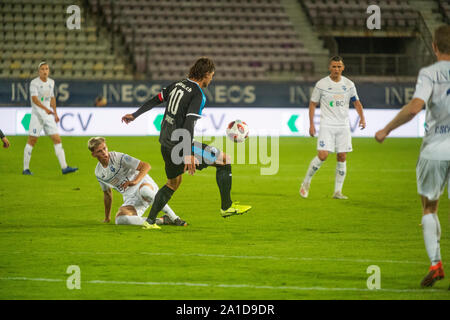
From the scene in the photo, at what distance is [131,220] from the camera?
9.54 meters

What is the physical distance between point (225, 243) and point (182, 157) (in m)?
1.07

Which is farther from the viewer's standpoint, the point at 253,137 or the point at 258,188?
the point at 253,137

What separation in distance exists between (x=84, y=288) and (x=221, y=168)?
3382 millimetres

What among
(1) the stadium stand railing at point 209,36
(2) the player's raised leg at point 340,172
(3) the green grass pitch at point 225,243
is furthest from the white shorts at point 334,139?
(1) the stadium stand railing at point 209,36

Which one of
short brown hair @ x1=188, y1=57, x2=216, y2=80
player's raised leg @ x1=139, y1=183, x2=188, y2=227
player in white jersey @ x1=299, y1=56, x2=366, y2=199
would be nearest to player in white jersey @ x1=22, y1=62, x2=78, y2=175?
player in white jersey @ x1=299, y1=56, x2=366, y2=199

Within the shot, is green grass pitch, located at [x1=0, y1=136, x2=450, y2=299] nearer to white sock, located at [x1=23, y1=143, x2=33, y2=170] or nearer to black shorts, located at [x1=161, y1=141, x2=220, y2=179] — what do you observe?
white sock, located at [x1=23, y1=143, x2=33, y2=170]

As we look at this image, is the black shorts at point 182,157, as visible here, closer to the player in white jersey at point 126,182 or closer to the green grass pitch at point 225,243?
the player in white jersey at point 126,182

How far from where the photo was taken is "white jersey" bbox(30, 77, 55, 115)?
15180mm

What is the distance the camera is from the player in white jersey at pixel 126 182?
912cm

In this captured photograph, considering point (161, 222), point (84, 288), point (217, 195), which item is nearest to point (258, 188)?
point (217, 195)

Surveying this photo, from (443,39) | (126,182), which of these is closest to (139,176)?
(126,182)

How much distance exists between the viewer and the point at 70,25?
27.9 meters

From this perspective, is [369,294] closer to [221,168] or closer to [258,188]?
[221,168]

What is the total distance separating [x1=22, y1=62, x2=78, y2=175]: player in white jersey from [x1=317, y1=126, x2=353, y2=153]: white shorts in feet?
17.9
